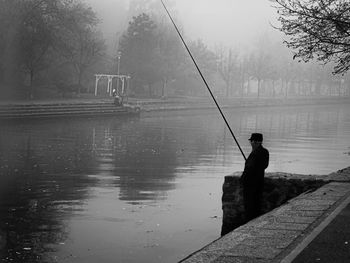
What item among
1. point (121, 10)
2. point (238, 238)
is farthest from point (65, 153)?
point (121, 10)

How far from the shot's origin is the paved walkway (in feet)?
19.2

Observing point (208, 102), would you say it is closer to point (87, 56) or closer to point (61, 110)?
point (87, 56)

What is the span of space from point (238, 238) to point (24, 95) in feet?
173

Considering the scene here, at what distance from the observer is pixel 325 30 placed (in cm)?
1301

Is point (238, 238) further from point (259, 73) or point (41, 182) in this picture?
point (259, 73)

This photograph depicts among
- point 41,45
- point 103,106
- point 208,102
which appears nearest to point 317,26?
point 103,106

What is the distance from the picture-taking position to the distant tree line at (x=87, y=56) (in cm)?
5622

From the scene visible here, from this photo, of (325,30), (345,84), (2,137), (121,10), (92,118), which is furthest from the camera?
(345,84)

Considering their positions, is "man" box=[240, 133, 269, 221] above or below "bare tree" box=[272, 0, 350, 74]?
below

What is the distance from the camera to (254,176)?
31.1 ft

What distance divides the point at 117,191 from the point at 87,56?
52.6 metres

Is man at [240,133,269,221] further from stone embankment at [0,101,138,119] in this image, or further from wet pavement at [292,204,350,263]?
stone embankment at [0,101,138,119]

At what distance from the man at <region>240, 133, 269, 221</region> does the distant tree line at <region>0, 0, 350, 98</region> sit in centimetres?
2390

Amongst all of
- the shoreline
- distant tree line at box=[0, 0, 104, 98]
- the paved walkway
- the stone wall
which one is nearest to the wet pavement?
the paved walkway
